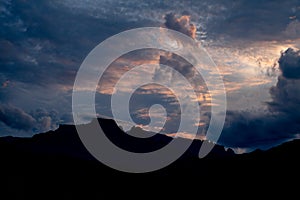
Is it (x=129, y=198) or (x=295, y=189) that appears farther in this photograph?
(x=129, y=198)

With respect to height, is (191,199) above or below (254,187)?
below

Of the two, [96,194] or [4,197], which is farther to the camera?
[96,194]

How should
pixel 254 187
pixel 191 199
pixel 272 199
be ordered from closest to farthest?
pixel 272 199 < pixel 254 187 < pixel 191 199

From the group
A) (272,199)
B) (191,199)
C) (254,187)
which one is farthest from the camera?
(191,199)

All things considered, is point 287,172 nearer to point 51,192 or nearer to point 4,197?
point 51,192

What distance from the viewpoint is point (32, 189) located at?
193250 mm

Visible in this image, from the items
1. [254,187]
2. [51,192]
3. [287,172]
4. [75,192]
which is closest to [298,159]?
[287,172]

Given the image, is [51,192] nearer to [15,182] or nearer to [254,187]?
[15,182]

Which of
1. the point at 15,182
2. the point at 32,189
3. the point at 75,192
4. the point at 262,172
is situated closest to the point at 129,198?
the point at 75,192

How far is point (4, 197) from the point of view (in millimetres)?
173875

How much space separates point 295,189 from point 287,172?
22.8 meters

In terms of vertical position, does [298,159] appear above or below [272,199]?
above

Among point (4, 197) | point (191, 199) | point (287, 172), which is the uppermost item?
point (287, 172)

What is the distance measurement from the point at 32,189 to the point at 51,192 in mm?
12584
